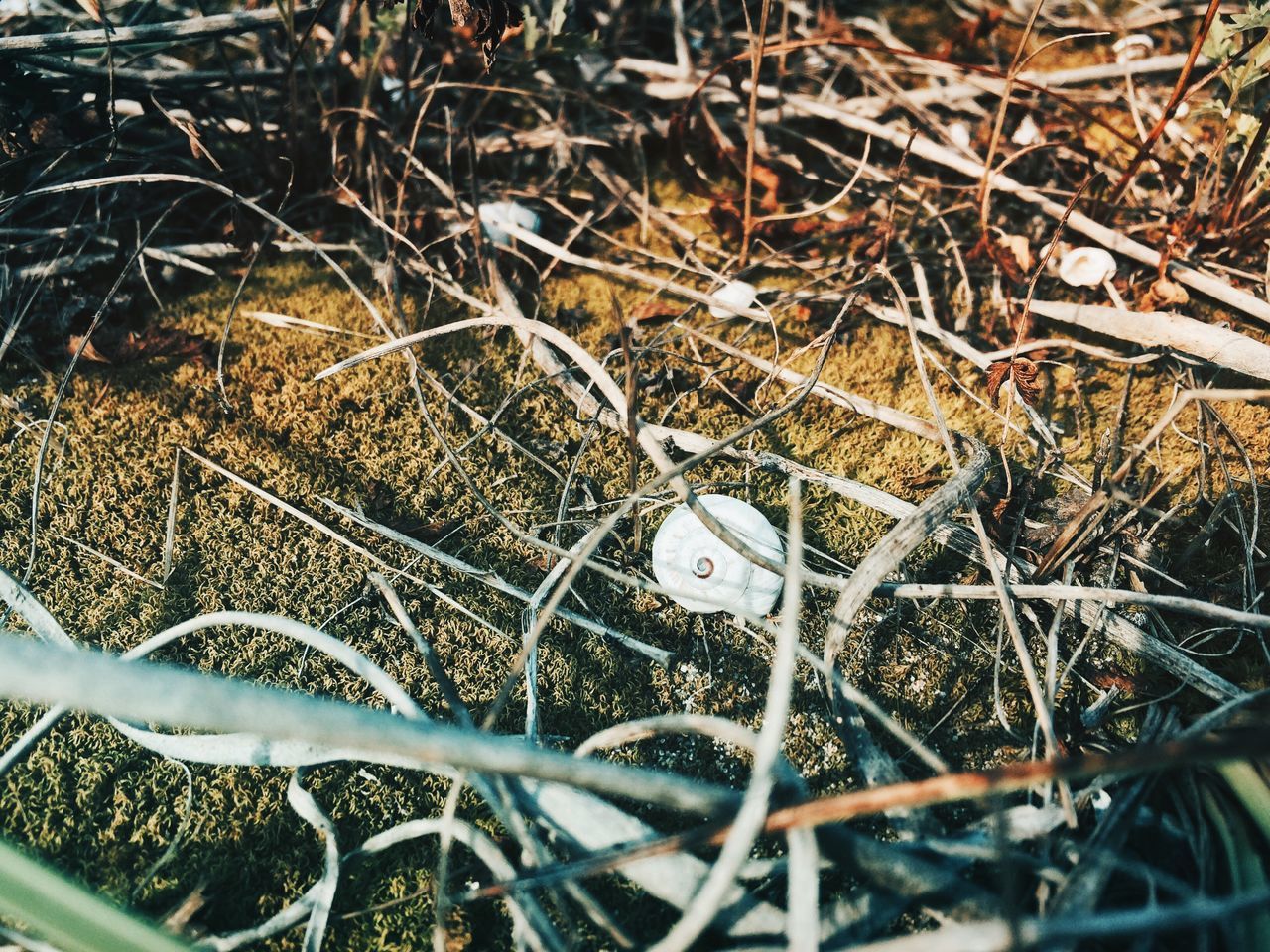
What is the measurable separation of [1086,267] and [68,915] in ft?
7.05

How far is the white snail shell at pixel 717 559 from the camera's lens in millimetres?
1326

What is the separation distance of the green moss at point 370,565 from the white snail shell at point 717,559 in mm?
65

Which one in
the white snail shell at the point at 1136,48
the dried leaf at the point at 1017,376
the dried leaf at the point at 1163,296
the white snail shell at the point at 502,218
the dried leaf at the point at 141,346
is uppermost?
the white snail shell at the point at 1136,48

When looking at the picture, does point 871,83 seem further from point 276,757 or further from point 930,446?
point 276,757

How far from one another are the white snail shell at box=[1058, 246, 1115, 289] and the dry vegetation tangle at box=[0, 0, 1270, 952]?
0.25ft

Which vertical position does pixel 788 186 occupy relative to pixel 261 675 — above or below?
above

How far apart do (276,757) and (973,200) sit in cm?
202

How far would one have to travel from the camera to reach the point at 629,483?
1.53m

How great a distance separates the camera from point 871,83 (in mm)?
2154

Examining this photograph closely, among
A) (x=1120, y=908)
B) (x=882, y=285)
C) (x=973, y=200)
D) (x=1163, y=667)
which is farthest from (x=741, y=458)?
(x=973, y=200)

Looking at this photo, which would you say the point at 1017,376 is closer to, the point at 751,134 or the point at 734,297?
the point at 734,297

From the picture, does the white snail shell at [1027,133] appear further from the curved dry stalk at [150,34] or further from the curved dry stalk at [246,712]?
the curved dry stalk at [246,712]

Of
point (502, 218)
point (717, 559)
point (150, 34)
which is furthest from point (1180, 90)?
point (150, 34)

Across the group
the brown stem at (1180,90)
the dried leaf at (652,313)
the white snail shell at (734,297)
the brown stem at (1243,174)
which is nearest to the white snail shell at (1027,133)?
the brown stem at (1180,90)
